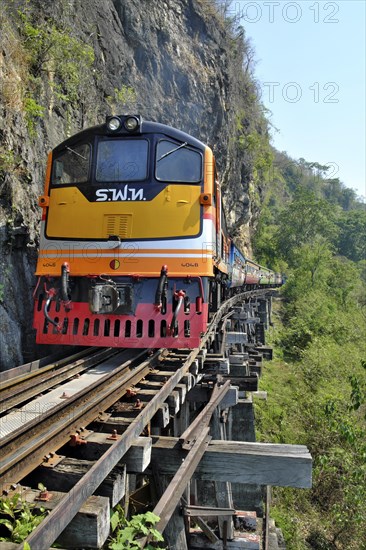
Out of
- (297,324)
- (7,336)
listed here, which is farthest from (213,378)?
(297,324)

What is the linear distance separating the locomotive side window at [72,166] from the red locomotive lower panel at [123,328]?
6.19 feet

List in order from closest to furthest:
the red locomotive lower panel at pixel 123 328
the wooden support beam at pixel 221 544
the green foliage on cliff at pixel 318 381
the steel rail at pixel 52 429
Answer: the steel rail at pixel 52 429 < the wooden support beam at pixel 221 544 < the red locomotive lower panel at pixel 123 328 < the green foliage on cliff at pixel 318 381

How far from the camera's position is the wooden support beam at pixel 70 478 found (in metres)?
2.43

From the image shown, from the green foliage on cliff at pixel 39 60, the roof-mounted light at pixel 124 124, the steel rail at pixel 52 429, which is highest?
the green foliage on cliff at pixel 39 60

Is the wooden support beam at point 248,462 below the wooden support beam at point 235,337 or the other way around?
below

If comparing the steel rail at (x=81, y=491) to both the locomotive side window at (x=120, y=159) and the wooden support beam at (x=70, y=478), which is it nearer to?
the wooden support beam at (x=70, y=478)

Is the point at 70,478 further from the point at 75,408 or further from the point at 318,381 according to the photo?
the point at 318,381

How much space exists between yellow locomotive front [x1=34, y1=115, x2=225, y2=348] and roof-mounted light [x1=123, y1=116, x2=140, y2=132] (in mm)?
14

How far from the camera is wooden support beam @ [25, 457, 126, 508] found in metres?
2.43

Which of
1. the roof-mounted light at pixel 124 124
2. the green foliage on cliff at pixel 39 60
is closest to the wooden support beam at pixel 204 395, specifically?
the roof-mounted light at pixel 124 124

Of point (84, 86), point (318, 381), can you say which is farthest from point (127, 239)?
point (318, 381)

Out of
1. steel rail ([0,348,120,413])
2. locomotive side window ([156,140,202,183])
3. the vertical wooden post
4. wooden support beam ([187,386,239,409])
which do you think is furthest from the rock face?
the vertical wooden post

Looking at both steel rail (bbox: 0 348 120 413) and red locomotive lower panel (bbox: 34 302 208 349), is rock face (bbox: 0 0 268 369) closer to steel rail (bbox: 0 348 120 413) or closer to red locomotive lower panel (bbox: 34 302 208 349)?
red locomotive lower panel (bbox: 34 302 208 349)

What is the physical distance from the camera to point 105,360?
569 centimetres
